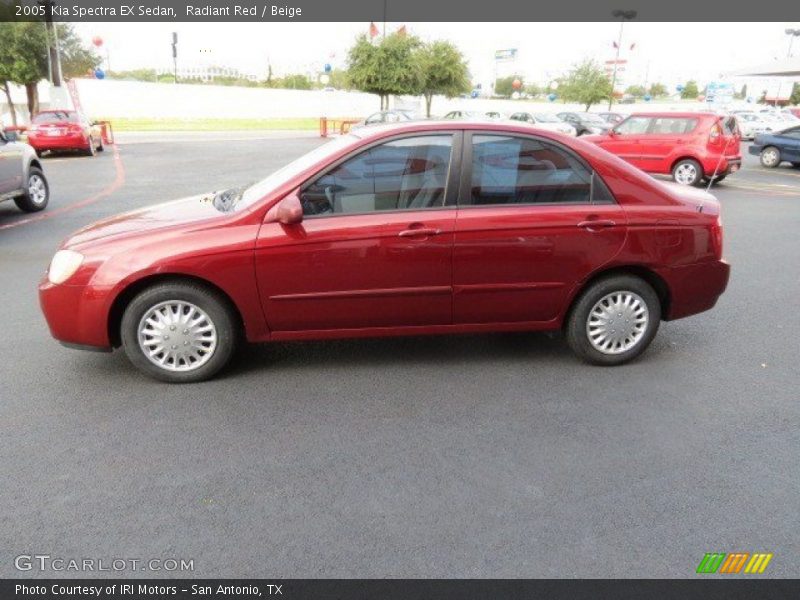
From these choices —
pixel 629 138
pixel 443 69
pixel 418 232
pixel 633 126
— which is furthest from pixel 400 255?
pixel 443 69

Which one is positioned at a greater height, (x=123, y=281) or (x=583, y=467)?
(x=123, y=281)

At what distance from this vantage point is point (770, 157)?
19922mm

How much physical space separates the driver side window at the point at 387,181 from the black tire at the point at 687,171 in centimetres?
1183

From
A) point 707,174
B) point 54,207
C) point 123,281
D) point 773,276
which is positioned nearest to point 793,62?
point 707,174

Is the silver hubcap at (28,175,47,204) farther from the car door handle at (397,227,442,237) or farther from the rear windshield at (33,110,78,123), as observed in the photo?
the rear windshield at (33,110,78,123)

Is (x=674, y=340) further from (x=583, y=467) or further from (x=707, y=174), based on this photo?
(x=707, y=174)

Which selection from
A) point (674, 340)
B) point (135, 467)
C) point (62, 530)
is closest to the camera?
point (62, 530)

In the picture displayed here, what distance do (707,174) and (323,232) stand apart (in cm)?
1269

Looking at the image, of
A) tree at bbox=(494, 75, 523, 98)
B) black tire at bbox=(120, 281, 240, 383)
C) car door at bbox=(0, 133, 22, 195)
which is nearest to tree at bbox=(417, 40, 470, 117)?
car door at bbox=(0, 133, 22, 195)

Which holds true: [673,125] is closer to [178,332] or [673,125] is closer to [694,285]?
[694,285]

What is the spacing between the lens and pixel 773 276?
22.6 feet

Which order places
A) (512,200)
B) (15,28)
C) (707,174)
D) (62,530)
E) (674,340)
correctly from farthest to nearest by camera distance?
1. (15,28)
2. (707,174)
3. (674,340)
4. (512,200)
5. (62,530)

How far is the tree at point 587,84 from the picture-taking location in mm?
48094

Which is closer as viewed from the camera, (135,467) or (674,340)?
(135,467)
